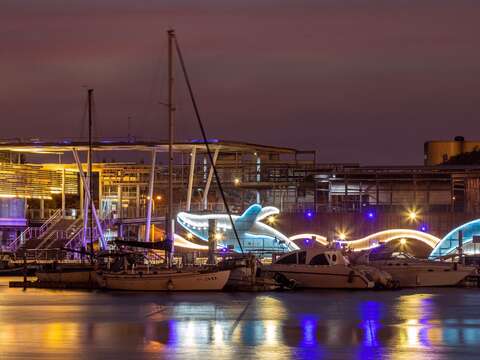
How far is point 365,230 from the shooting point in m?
79.2

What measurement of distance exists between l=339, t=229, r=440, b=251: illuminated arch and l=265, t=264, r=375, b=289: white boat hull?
75.0 ft

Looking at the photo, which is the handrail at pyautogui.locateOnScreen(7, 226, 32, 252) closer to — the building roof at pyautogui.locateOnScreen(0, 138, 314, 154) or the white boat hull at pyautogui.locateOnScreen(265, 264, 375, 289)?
the building roof at pyautogui.locateOnScreen(0, 138, 314, 154)

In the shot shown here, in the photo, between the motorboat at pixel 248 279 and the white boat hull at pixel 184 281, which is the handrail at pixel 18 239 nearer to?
the white boat hull at pixel 184 281

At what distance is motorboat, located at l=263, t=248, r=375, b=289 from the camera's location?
54.4 m

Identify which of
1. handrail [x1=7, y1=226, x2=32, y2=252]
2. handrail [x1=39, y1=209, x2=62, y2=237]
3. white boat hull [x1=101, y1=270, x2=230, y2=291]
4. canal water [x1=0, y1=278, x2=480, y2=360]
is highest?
handrail [x1=39, y1=209, x2=62, y2=237]

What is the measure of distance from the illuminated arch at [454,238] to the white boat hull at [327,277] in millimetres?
22489

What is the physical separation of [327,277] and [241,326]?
20513 mm

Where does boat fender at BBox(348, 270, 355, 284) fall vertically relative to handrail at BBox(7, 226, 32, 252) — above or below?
below

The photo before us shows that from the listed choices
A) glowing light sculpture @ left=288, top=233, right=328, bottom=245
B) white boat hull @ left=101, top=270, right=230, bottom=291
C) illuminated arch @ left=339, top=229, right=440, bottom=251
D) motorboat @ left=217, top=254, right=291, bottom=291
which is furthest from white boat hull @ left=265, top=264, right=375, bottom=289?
glowing light sculpture @ left=288, top=233, right=328, bottom=245

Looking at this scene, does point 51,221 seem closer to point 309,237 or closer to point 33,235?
point 33,235

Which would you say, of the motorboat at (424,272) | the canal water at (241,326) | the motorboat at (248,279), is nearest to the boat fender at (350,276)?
the canal water at (241,326)

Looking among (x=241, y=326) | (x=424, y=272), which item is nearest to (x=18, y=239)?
(x=424, y=272)

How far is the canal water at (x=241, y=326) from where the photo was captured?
28.1 metres

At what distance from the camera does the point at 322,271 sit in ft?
179
